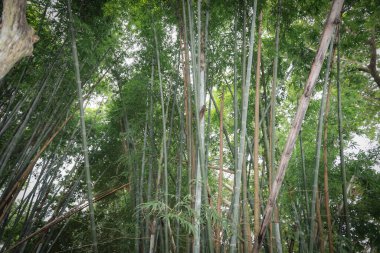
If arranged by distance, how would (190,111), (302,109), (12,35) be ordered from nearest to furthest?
(302,109), (12,35), (190,111)

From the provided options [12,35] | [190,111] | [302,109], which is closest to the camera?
[302,109]

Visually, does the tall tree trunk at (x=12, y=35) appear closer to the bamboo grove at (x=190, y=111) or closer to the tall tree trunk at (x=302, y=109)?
the bamboo grove at (x=190, y=111)

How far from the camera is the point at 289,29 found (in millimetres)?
3145

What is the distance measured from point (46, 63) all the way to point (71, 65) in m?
0.37

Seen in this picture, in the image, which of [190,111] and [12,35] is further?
[190,111]

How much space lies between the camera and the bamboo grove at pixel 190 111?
2363 millimetres

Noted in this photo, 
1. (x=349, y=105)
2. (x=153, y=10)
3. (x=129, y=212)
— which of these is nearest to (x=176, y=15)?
(x=153, y=10)

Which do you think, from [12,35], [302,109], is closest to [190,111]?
[302,109]

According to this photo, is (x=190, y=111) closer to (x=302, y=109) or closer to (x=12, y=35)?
(x=302, y=109)

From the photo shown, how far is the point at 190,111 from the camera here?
9.11 feet

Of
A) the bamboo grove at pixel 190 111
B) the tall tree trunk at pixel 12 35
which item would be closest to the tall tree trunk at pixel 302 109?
the bamboo grove at pixel 190 111

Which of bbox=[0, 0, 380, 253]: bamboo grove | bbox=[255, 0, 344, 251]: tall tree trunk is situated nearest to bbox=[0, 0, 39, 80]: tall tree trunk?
bbox=[0, 0, 380, 253]: bamboo grove

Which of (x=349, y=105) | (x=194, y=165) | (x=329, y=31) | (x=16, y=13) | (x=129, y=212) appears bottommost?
(x=129, y=212)

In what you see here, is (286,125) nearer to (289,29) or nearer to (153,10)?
(289,29)
